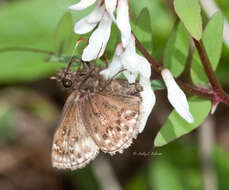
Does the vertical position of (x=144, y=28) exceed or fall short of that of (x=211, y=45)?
it exceeds it

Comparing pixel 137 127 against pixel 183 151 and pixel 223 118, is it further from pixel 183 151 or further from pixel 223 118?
pixel 223 118

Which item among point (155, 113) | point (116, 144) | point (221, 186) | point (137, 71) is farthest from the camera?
point (155, 113)

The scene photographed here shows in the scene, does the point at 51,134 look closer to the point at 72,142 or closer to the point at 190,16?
the point at 72,142

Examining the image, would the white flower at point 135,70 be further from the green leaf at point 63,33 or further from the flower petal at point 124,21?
the green leaf at point 63,33

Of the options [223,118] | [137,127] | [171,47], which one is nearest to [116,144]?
[137,127]

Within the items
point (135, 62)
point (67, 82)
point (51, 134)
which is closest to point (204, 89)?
point (135, 62)
